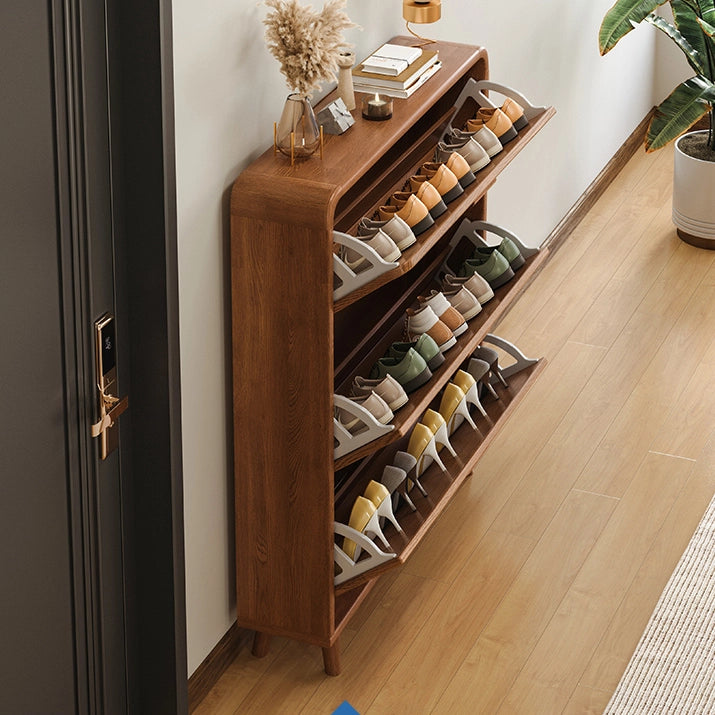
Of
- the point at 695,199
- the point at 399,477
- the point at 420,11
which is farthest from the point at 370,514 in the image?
the point at 695,199

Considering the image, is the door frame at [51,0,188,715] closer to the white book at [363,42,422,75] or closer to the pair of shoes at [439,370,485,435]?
the white book at [363,42,422,75]

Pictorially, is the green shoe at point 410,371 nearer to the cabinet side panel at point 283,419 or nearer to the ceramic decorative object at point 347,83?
the cabinet side panel at point 283,419

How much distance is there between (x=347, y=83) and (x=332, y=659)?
141 cm

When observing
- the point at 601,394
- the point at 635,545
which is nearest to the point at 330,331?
the point at 635,545

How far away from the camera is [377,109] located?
9.47ft

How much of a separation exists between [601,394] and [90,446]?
2.38 meters

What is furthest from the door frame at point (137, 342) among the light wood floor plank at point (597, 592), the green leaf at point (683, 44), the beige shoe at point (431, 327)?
the green leaf at point (683, 44)

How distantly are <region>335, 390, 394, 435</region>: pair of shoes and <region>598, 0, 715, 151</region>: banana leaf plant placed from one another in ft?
9.05

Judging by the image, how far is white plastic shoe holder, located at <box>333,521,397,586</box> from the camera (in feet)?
9.59

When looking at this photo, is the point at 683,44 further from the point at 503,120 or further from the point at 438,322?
the point at 438,322

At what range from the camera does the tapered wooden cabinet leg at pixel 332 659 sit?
10.2 feet

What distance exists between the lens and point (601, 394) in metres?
4.35

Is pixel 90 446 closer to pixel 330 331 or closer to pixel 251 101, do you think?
pixel 330 331

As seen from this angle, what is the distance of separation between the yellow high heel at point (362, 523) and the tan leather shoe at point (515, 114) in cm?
109
